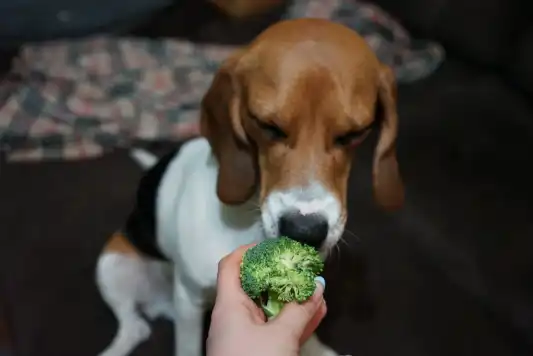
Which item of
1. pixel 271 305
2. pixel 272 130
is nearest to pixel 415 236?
pixel 272 130

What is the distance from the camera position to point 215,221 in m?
1.66

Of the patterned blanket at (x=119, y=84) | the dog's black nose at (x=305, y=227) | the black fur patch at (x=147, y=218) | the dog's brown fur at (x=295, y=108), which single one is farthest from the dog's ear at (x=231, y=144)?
the patterned blanket at (x=119, y=84)

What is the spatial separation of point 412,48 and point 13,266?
5.60ft

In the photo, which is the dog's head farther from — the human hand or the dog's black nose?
the human hand

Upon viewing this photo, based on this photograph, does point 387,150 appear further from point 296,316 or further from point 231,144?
point 296,316

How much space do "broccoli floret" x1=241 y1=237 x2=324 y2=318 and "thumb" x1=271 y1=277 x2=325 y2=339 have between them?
1cm

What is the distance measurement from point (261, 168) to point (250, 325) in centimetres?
58

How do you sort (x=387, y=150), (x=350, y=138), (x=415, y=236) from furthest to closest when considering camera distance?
1. (x=415, y=236)
2. (x=387, y=150)
3. (x=350, y=138)

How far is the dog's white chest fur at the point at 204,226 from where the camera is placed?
5.41 feet

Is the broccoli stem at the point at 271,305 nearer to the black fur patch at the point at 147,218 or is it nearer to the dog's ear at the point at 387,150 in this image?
the dog's ear at the point at 387,150

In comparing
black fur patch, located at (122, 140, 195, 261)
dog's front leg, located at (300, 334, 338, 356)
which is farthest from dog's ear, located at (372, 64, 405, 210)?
black fur patch, located at (122, 140, 195, 261)

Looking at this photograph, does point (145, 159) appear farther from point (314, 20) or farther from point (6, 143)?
point (314, 20)

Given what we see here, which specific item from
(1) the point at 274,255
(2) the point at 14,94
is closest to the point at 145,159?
(2) the point at 14,94

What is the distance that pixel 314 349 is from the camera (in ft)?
6.08
